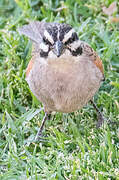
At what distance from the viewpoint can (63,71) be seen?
3.88m

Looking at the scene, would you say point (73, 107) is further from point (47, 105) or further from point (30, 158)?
point (30, 158)

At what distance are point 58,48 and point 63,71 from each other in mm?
420

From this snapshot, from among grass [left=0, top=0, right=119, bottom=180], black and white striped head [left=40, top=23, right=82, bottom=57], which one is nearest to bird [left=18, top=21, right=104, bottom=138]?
black and white striped head [left=40, top=23, right=82, bottom=57]

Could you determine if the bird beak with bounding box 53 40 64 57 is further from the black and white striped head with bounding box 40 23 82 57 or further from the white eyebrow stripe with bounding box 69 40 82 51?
the white eyebrow stripe with bounding box 69 40 82 51

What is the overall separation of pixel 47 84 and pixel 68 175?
0.96 metres

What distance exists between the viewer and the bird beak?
3.51 m

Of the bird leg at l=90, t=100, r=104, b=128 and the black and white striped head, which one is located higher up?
the black and white striped head

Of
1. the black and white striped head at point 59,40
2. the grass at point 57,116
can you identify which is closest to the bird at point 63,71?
the black and white striped head at point 59,40

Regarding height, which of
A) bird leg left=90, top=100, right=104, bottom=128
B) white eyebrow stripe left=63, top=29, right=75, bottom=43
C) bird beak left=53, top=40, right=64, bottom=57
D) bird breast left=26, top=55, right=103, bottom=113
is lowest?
bird leg left=90, top=100, right=104, bottom=128

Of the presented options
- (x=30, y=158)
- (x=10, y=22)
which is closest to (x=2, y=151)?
(x=30, y=158)

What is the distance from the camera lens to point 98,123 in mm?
4516

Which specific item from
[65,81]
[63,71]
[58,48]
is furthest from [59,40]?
[65,81]

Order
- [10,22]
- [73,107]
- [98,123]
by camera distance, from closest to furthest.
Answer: [73,107], [98,123], [10,22]

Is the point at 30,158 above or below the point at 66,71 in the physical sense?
below
